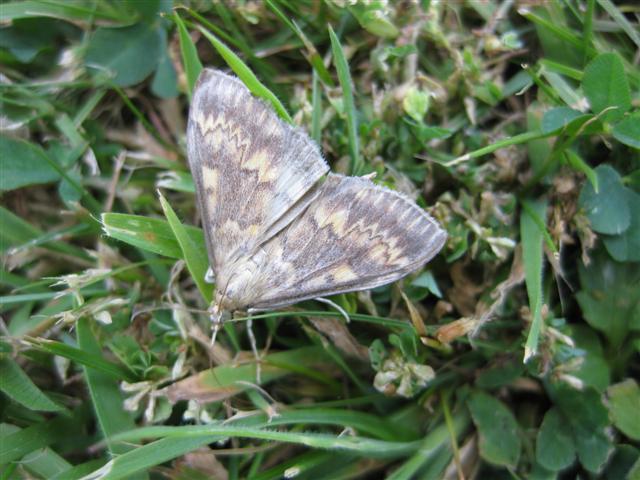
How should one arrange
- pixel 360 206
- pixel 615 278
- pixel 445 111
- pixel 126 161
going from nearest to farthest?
pixel 360 206, pixel 615 278, pixel 445 111, pixel 126 161

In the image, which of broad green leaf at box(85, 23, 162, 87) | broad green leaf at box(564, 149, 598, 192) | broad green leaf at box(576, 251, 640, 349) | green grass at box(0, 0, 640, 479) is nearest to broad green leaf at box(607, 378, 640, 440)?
green grass at box(0, 0, 640, 479)

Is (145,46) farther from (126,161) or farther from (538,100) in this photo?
(538,100)

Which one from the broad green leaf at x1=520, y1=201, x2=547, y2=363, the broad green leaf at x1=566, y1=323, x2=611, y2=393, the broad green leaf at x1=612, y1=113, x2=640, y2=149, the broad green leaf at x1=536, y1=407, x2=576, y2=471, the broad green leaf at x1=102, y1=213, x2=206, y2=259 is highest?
the broad green leaf at x1=612, y1=113, x2=640, y2=149

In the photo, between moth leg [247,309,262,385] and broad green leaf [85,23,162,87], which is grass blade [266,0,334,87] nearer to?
broad green leaf [85,23,162,87]

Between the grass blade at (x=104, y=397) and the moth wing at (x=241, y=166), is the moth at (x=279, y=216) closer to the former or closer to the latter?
the moth wing at (x=241, y=166)

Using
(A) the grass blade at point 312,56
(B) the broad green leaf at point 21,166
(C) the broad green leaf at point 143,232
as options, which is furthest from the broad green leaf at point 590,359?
(B) the broad green leaf at point 21,166

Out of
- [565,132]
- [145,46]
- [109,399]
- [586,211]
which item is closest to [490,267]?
[586,211]

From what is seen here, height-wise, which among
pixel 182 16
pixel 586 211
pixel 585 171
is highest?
pixel 182 16
